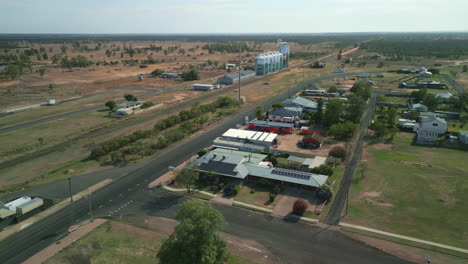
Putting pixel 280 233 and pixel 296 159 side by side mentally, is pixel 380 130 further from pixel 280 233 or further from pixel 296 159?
pixel 280 233

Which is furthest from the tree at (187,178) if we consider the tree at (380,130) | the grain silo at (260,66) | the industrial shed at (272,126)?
the grain silo at (260,66)

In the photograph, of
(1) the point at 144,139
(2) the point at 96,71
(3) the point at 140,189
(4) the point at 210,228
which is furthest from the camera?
(2) the point at 96,71

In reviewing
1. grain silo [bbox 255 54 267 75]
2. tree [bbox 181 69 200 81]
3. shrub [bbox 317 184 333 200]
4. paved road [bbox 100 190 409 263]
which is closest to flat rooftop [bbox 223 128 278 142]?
shrub [bbox 317 184 333 200]

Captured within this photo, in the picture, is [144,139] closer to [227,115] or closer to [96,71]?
[227,115]

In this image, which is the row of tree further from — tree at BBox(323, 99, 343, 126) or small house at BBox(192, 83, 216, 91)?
small house at BBox(192, 83, 216, 91)

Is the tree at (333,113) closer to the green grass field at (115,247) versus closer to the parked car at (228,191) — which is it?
the parked car at (228,191)

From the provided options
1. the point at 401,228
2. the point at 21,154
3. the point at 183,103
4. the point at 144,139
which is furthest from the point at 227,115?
the point at 401,228

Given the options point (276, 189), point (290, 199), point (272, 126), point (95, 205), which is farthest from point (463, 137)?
point (95, 205)
